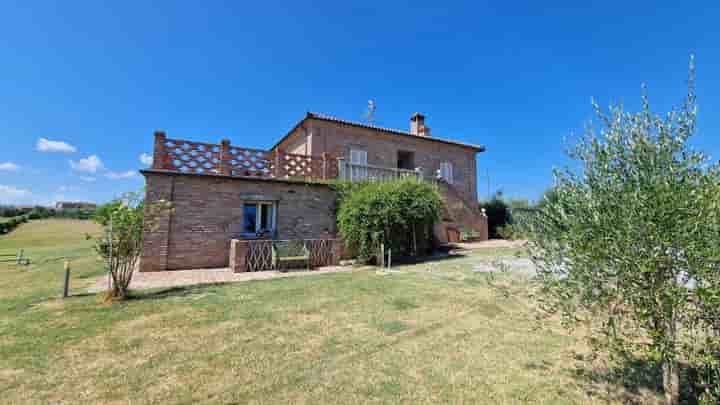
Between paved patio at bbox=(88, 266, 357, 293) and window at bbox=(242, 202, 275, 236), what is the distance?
5.22ft

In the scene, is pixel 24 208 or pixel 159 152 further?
pixel 24 208

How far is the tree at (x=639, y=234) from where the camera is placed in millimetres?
1935

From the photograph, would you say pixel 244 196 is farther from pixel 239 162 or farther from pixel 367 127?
pixel 367 127

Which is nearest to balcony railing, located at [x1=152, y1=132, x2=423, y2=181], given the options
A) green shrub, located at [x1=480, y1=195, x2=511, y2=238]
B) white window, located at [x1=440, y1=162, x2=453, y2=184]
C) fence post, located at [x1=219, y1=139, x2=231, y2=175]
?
fence post, located at [x1=219, y1=139, x2=231, y2=175]

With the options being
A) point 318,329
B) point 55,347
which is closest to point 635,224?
point 318,329

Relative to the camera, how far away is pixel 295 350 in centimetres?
354

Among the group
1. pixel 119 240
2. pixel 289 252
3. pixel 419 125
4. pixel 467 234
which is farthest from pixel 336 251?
pixel 419 125

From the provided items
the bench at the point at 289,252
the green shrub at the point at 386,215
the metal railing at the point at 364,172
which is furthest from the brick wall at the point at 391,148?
the bench at the point at 289,252

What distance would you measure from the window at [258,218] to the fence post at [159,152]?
2.80 meters

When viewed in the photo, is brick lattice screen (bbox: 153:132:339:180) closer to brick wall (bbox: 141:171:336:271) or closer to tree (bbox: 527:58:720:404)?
brick wall (bbox: 141:171:336:271)

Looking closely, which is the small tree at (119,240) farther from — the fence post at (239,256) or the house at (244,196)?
the fence post at (239,256)

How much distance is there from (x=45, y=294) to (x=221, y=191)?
4702mm

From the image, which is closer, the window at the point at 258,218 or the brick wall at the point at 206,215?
the brick wall at the point at 206,215

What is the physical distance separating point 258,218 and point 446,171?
1147 cm
